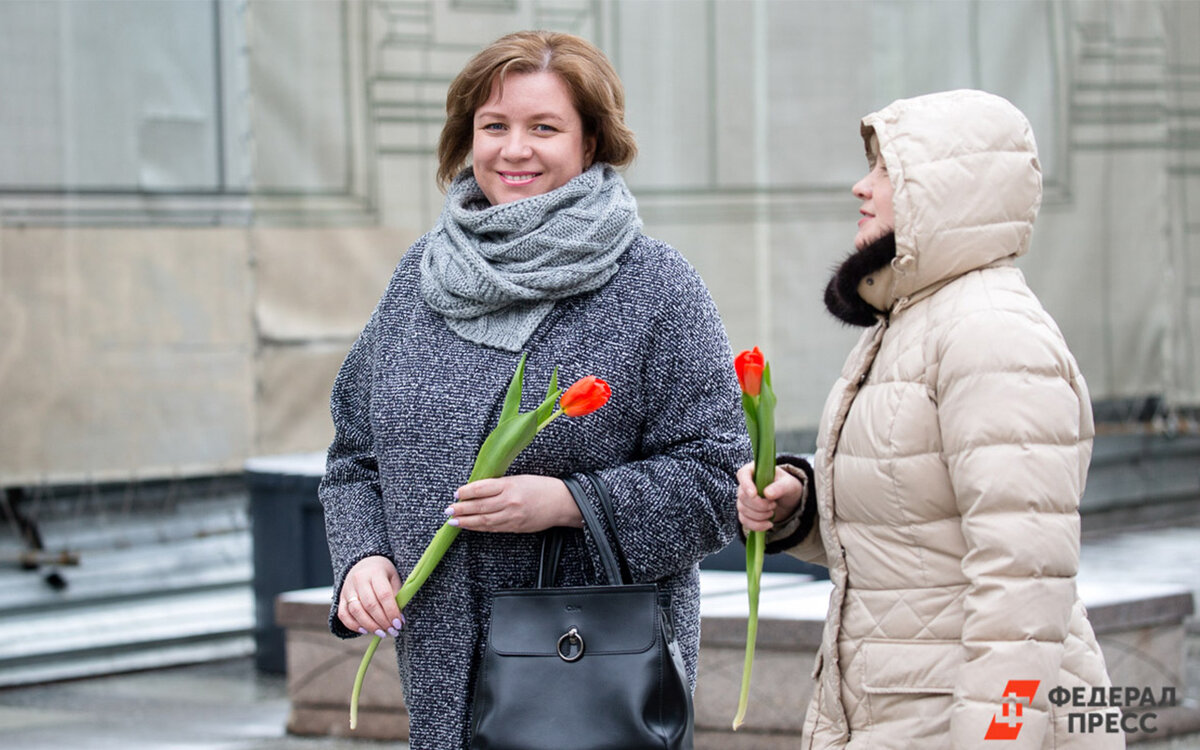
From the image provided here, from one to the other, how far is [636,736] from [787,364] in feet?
14.9

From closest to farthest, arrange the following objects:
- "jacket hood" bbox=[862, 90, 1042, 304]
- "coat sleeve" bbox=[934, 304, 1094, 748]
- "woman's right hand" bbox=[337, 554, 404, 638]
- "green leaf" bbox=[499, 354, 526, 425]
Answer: "coat sleeve" bbox=[934, 304, 1094, 748] < "jacket hood" bbox=[862, 90, 1042, 304] < "green leaf" bbox=[499, 354, 526, 425] < "woman's right hand" bbox=[337, 554, 404, 638]

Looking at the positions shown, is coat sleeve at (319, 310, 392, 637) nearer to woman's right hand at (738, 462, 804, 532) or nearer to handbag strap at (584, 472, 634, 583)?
handbag strap at (584, 472, 634, 583)

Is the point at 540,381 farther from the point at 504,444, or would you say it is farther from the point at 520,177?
the point at 520,177

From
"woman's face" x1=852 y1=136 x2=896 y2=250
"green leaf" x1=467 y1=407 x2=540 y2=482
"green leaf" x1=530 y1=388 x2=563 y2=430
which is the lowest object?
"green leaf" x1=467 y1=407 x2=540 y2=482

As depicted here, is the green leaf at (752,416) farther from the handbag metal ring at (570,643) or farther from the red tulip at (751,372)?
the handbag metal ring at (570,643)

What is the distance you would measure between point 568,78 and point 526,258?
0.26m

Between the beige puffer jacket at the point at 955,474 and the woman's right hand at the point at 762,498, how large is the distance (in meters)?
0.05

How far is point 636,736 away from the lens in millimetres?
1879

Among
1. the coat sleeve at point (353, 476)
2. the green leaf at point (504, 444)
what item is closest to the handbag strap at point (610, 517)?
the green leaf at point (504, 444)

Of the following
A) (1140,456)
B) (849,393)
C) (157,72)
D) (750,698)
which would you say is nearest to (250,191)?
(157,72)

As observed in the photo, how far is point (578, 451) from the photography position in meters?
2.12

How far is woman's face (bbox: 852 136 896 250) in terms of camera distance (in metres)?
1.93

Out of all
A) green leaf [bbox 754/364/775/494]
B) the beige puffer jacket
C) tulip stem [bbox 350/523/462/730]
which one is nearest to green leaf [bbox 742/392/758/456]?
green leaf [bbox 754/364/775/494]

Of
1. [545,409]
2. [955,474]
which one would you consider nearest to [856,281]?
[955,474]
